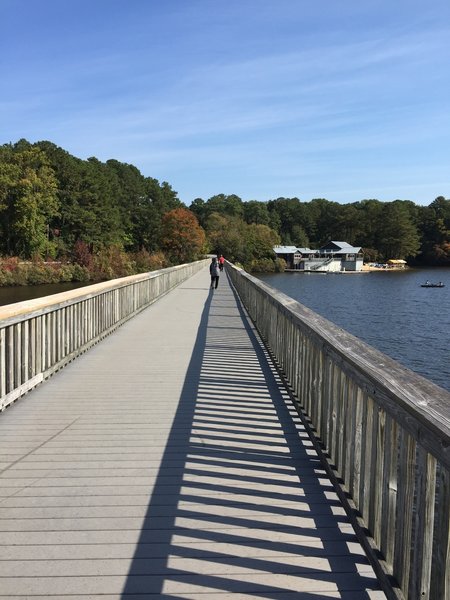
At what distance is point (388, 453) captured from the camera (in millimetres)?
2561

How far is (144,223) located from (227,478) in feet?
284

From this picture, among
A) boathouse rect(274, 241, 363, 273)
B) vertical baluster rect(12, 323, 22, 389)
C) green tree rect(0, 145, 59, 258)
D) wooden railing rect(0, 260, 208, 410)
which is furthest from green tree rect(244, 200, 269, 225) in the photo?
vertical baluster rect(12, 323, 22, 389)

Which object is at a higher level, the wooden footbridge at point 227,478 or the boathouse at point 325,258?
the boathouse at point 325,258

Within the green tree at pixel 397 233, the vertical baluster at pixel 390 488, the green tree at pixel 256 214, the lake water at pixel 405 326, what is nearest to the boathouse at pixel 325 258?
the green tree at pixel 397 233

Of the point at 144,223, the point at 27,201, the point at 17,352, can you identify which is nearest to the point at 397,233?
the point at 144,223

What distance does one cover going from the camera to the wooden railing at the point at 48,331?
17.6ft

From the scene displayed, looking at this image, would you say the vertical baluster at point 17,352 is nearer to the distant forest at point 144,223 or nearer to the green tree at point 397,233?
the distant forest at point 144,223

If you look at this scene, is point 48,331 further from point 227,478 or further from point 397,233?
point 397,233

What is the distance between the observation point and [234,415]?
512 cm

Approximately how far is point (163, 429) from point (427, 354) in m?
18.5

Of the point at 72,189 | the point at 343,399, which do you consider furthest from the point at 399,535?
the point at 72,189

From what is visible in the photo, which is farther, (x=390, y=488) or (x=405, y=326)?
(x=405, y=326)

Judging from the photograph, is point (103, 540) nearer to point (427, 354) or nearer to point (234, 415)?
point (234, 415)

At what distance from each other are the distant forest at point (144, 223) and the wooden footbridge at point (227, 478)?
48987 mm
